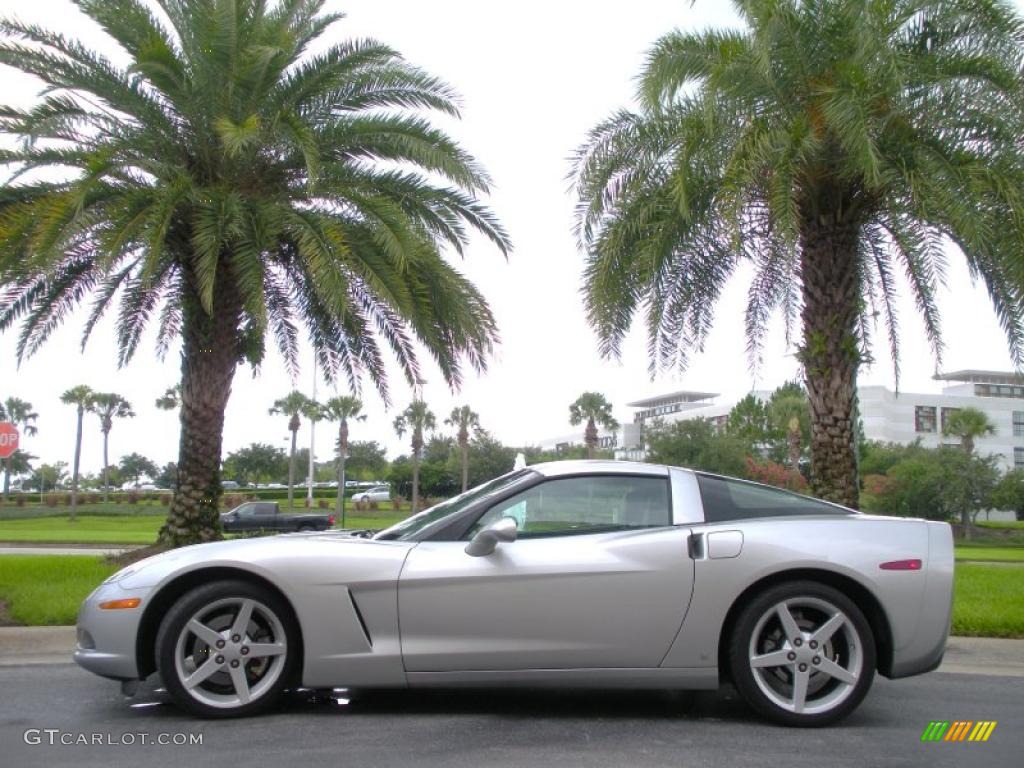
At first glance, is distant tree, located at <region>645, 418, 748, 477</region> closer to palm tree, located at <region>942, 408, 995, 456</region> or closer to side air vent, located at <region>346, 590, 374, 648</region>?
palm tree, located at <region>942, 408, 995, 456</region>

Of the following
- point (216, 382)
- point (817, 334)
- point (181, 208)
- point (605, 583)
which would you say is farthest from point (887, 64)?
point (216, 382)

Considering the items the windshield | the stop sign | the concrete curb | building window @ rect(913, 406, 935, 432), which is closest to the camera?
the windshield

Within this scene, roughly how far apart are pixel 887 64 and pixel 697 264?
11.6 feet

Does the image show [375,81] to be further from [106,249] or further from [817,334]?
[817,334]

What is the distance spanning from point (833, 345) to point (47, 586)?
8482 millimetres

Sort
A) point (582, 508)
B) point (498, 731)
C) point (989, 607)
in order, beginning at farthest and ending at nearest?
point (989, 607) → point (582, 508) → point (498, 731)

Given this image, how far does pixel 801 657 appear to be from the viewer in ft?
15.1

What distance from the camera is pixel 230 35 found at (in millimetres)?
10789

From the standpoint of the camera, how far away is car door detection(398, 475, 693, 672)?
4.59m

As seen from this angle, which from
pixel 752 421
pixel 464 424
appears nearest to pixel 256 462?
pixel 464 424

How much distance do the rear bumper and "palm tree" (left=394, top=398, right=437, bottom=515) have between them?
43924mm

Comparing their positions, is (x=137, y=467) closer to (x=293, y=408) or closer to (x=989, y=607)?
(x=293, y=408)

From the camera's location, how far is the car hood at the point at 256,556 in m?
4.66

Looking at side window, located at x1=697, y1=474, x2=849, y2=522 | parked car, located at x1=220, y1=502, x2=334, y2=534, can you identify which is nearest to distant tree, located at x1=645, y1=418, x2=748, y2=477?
parked car, located at x1=220, y1=502, x2=334, y2=534
